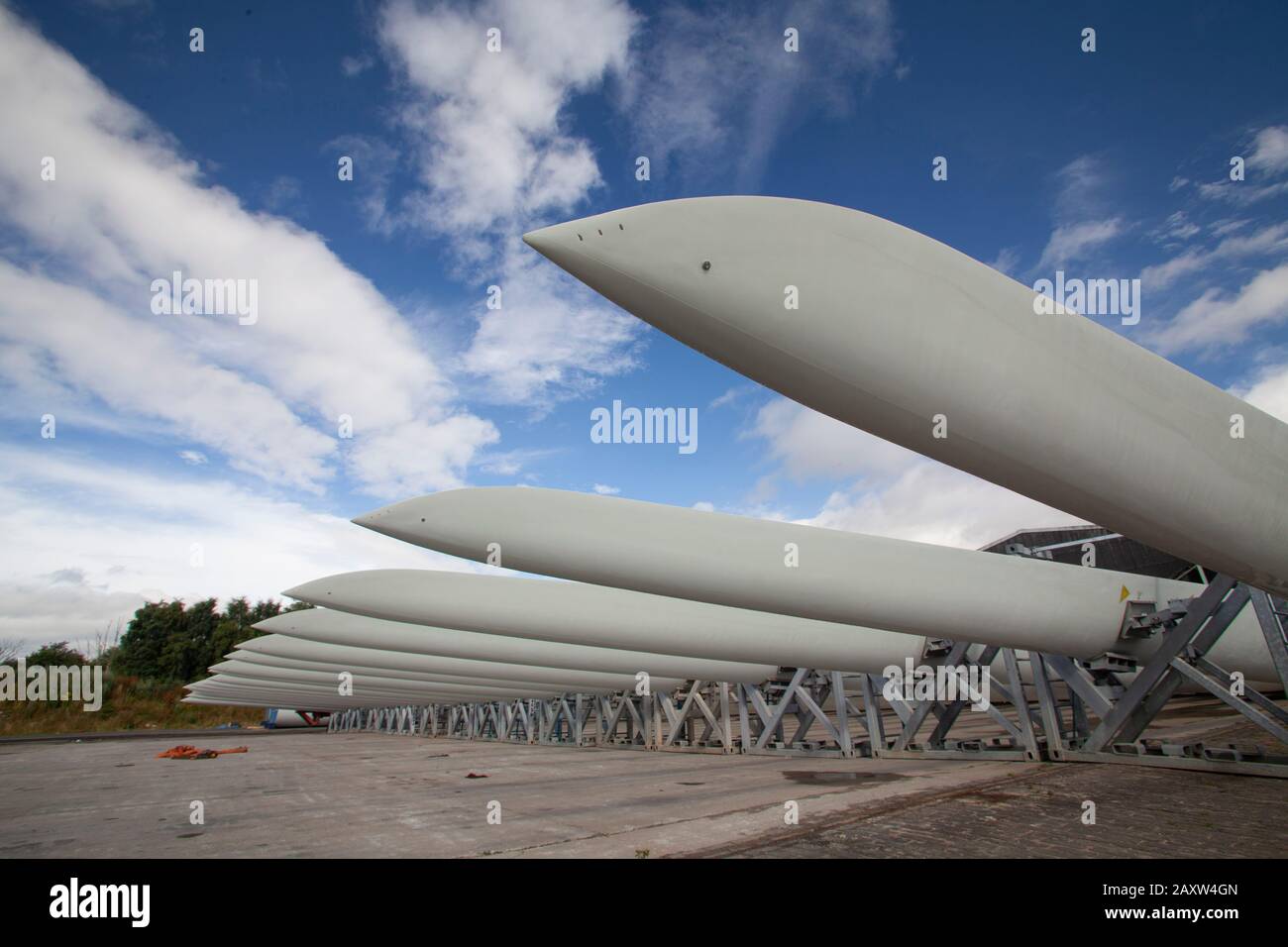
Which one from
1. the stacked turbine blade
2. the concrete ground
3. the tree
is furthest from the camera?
the tree

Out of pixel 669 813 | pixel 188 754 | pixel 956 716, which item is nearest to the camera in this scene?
pixel 669 813

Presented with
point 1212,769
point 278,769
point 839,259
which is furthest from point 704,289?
point 278,769

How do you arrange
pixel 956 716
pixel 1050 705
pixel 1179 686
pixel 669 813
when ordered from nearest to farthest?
pixel 669 813 → pixel 1179 686 → pixel 1050 705 → pixel 956 716

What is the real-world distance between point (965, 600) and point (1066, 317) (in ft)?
15.2

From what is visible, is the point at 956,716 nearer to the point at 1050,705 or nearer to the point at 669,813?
the point at 1050,705

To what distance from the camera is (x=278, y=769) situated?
41.6 ft

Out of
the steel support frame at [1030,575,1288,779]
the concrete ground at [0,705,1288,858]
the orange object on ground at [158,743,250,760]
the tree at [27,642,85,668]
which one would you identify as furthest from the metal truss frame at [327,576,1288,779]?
the tree at [27,642,85,668]

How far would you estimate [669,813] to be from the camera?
6.25 m

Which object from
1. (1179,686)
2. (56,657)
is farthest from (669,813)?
(56,657)

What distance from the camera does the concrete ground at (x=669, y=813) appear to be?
468 centimetres

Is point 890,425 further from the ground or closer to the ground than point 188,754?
further from the ground

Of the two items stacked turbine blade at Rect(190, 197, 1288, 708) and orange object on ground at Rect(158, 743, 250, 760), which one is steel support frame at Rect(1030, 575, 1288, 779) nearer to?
stacked turbine blade at Rect(190, 197, 1288, 708)

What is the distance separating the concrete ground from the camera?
184 inches
